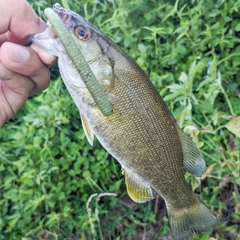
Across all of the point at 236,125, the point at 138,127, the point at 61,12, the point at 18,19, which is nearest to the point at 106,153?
the point at 236,125

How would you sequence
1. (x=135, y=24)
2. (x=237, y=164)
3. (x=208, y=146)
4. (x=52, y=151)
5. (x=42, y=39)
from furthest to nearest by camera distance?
(x=135, y=24) → (x=52, y=151) → (x=208, y=146) → (x=237, y=164) → (x=42, y=39)

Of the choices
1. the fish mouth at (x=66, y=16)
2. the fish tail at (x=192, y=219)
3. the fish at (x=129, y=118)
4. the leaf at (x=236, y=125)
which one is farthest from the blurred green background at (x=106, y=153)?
the fish mouth at (x=66, y=16)

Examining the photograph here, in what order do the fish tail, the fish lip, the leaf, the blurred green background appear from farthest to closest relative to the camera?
the blurred green background → the leaf → the fish tail → the fish lip

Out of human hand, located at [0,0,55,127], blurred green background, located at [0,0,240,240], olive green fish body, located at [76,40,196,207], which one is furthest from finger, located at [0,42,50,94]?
blurred green background, located at [0,0,240,240]

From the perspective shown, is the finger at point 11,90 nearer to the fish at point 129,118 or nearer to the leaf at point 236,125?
the fish at point 129,118

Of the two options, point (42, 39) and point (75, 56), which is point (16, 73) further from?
point (75, 56)

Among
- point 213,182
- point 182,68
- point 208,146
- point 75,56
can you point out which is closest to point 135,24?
point 182,68

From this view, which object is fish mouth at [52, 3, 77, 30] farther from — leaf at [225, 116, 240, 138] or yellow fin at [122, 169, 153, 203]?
leaf at [225, 116, 240, 138]
